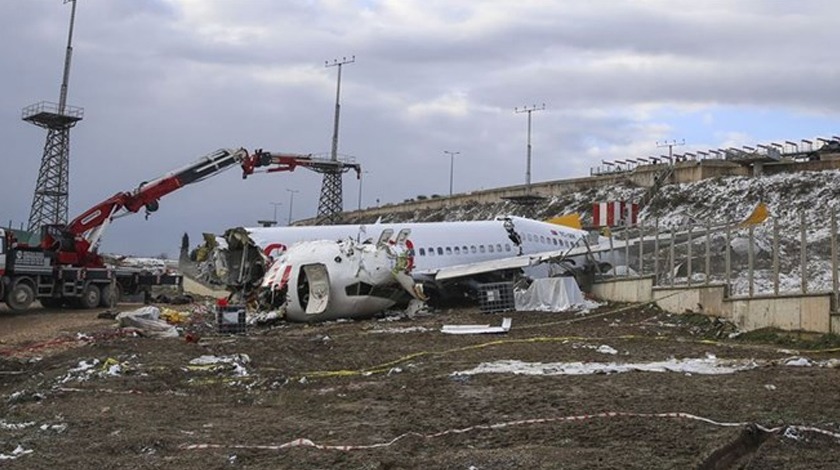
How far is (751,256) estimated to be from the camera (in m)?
16.4

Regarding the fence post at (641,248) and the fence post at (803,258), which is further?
the fence post at (641,248)

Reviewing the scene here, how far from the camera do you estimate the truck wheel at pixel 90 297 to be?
29.2m

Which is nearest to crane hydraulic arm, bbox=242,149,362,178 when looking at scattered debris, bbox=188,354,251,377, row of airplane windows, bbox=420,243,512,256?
row of airplane windows, bbox=420,243,512,256

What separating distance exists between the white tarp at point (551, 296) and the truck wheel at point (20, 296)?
1489 centimetres

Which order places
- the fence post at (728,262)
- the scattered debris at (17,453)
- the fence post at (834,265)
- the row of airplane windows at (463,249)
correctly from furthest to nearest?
the row of airplane windows at (463,249) → the fence post at (728,262) → the fence post at (834,265) → the scattered debris at (17,453)

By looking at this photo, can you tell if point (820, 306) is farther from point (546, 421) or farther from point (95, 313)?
point (95, 313)

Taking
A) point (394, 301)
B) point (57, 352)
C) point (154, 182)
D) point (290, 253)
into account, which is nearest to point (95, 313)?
point (154, 182)

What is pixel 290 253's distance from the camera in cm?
2300

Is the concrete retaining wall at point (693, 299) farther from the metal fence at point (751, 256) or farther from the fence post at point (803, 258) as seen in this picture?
the fence post at point (803, 258)

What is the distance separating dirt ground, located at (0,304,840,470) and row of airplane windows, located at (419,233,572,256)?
1187cm

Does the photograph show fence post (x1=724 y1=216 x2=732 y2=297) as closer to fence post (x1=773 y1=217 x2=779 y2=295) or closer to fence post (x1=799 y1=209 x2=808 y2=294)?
fence post (x1=773 y1=217 x2=779 y2=295)

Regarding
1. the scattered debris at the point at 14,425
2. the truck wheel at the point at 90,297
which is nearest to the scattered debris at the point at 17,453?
the scattered debris at the point at 14,425

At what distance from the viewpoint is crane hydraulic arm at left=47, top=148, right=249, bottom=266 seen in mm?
29719

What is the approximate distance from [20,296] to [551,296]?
16.0 meters
